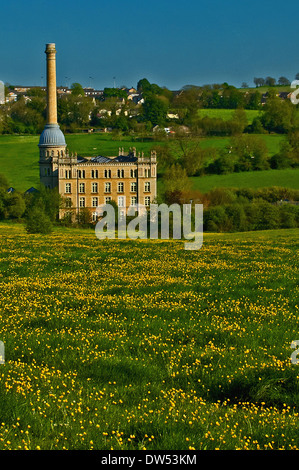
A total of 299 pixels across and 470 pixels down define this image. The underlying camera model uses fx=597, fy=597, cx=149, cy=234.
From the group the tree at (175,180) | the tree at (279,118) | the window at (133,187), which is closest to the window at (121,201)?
the window at (133,187)

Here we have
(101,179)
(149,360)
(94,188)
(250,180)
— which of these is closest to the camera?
(149,360)

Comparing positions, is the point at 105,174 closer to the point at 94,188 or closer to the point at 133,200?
the point at 94,188

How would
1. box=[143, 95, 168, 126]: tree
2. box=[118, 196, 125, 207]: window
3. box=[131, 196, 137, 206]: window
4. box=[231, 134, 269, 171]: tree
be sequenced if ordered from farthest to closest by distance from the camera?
box=[143, 95, 168, 126]: tree
box=[231, 134, 269, 171]: tree
box=[118, 196, 125, 207]: window
box=[131, 196, 137, 206]: window

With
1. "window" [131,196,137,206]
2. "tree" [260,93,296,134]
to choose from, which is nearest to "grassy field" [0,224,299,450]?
"window" [131,196,137,206]

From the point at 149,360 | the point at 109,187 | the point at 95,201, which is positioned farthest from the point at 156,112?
the point at 149,360

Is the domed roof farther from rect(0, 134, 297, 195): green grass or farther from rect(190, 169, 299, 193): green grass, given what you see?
rect(190, 169, 299, 193): green grass

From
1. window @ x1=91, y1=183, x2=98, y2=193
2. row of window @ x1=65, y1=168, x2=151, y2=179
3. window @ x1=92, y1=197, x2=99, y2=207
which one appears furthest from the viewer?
window @ x1=92, y1=197, x2=99, y2=207

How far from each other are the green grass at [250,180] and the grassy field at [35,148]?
46.5 feet

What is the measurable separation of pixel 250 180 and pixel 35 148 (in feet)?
196

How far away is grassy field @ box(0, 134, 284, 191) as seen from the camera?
418 ft

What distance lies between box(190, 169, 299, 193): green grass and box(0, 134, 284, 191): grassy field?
14167 millimetres

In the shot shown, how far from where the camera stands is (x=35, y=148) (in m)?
148

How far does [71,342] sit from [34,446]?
397 centimetres
